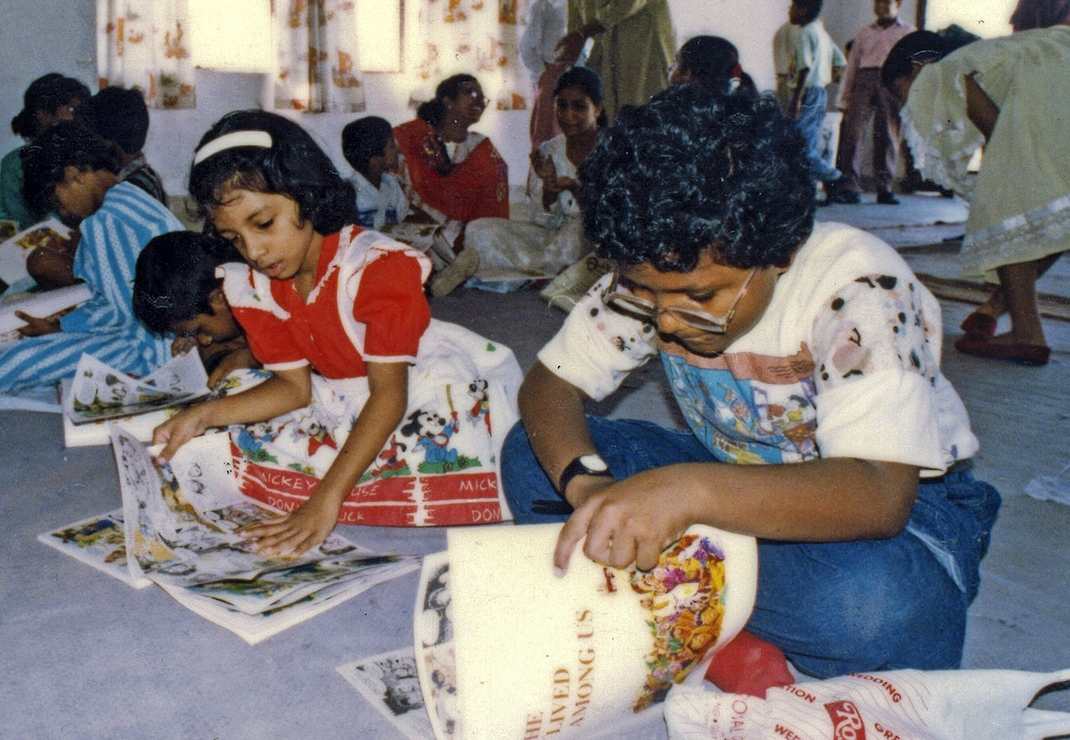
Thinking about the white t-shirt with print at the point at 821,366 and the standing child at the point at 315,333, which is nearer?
the white t-shirt with print at the point at 821,366

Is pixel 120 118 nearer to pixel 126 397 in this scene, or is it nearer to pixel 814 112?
pixel 126 397

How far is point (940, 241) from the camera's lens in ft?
15.7

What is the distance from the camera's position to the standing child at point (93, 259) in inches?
85.6

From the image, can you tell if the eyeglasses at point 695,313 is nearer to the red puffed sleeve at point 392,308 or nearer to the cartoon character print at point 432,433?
the red puffed sleeve at point 392,308

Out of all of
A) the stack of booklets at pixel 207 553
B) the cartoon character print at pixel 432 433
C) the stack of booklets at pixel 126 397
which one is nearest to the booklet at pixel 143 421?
the stack of booklets at pixel 126 397

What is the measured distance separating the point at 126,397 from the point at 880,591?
1.51m

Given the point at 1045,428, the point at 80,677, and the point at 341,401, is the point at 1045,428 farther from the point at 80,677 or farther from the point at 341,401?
the point at 80,677

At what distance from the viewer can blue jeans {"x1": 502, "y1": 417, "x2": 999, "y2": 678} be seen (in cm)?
93

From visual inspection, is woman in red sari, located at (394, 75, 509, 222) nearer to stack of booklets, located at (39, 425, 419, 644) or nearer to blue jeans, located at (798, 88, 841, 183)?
stack of booklets, located at (39, 425, 419, 644)

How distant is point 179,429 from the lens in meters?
1.51

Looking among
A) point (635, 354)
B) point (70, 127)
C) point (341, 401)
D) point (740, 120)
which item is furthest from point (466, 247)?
point (740, 120)

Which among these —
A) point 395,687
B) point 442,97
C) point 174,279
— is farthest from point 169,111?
point 395,687

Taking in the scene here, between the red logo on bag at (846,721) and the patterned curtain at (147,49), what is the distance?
4.73m

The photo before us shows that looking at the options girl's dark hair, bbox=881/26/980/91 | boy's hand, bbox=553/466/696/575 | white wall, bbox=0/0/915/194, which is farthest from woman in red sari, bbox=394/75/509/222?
boy's hand, bbox=553/466/696/575
